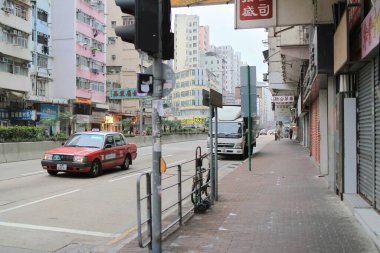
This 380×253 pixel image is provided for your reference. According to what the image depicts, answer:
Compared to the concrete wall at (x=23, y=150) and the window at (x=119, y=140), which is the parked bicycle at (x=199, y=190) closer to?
the window at (x=119, y=140)

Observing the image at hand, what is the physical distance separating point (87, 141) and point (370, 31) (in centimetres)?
1137

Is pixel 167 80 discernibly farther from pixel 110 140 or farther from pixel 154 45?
pixel 110 140

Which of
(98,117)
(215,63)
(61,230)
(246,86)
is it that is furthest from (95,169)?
(215,63)

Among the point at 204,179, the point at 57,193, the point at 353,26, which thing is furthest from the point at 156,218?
the point at 57,193

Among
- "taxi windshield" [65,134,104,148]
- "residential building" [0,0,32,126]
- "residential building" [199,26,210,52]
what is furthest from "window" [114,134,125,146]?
"residential building" [199,26,210,52]

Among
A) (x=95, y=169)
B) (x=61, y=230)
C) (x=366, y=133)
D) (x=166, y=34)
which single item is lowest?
(x=61, y=230)

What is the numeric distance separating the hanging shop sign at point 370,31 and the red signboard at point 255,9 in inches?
166

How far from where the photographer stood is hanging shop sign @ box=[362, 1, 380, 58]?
620 cm

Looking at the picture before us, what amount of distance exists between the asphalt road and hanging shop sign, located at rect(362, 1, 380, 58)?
3.68m

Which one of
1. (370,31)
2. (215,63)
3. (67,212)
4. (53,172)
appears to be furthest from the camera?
(215,63)

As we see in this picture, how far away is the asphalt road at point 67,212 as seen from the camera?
6.99 m

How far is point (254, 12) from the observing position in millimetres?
11172

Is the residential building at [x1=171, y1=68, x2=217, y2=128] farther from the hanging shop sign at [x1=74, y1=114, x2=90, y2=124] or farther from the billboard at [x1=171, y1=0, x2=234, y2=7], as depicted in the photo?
the billboard at [x1=171, y1=0, x2=234, y2=7]

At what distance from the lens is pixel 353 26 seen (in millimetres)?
8297
